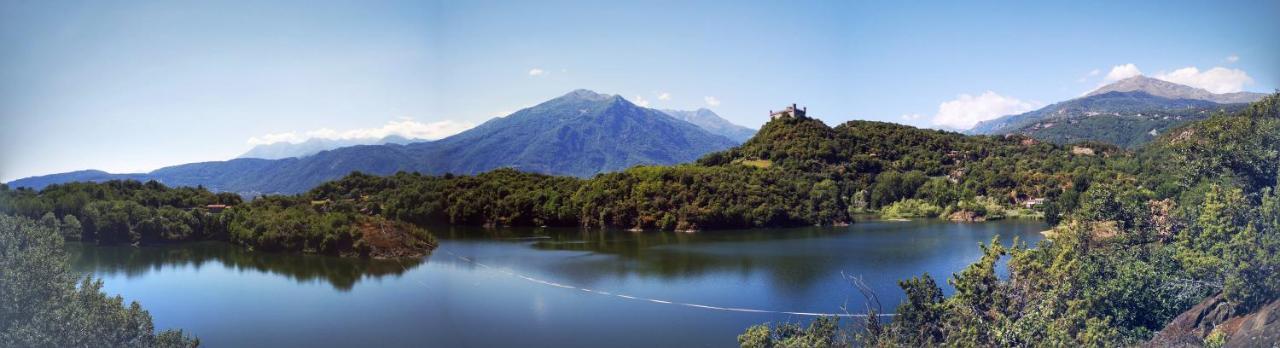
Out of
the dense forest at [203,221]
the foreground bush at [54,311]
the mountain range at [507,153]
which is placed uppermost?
the mountain range at [507,153]

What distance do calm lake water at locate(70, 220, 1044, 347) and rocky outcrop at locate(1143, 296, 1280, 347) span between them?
6.53m

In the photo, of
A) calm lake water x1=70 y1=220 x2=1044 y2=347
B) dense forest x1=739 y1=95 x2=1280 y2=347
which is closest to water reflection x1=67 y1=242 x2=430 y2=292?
calm lake water x1=70 y1=220 x2=1044 y2=347

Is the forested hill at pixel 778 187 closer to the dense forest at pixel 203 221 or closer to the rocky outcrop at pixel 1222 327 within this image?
the dense forest at pixel 203 221

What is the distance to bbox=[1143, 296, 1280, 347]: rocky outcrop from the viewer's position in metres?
7.16

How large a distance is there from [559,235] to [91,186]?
20.6 m

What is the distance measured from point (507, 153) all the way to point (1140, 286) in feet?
376

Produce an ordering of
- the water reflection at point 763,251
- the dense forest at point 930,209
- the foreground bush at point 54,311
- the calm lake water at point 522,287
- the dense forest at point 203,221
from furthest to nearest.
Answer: the dense forest at point 203,221 → the water reflection at point 763,251 → the calm lake water at point 522,287 → the dense forest at point 930,209 → the foreground bush at point 54,311

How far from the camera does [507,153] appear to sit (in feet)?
398

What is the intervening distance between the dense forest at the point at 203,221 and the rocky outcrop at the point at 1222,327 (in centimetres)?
2207

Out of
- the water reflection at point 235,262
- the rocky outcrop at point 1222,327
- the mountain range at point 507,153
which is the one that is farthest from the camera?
the mountain range at point 507,153

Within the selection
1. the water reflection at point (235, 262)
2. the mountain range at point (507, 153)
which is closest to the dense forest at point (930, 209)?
the water reflection at point (235, 262)

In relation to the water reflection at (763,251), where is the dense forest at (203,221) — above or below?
above

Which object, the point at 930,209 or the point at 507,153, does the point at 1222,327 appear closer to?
the point at 930,209

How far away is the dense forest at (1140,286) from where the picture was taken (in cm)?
883
